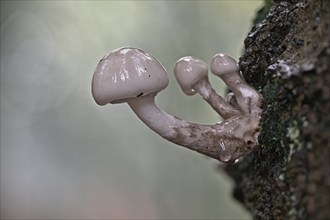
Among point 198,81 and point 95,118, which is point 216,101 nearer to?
point 198,81

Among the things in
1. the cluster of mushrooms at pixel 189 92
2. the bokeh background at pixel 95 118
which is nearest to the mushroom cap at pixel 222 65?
the cluster of mushrooms at pixel 189 92

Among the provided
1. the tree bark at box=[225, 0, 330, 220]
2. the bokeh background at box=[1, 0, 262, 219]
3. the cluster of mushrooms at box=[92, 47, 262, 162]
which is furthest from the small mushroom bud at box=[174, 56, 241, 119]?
the bokeh background at box=[1, 0, 262, 219]

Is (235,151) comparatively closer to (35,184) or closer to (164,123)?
(164,123)

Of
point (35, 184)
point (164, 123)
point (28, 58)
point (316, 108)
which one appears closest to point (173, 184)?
point (35, 184)

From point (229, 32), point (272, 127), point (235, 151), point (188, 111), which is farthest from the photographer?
point (188, 111)

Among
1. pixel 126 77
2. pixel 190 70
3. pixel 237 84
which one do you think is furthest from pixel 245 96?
pixel 126 77

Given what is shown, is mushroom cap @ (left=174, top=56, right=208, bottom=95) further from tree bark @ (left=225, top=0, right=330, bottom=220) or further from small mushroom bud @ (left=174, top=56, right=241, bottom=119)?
tree bark @ (left=225, top=0, right=330, bottom=220)
